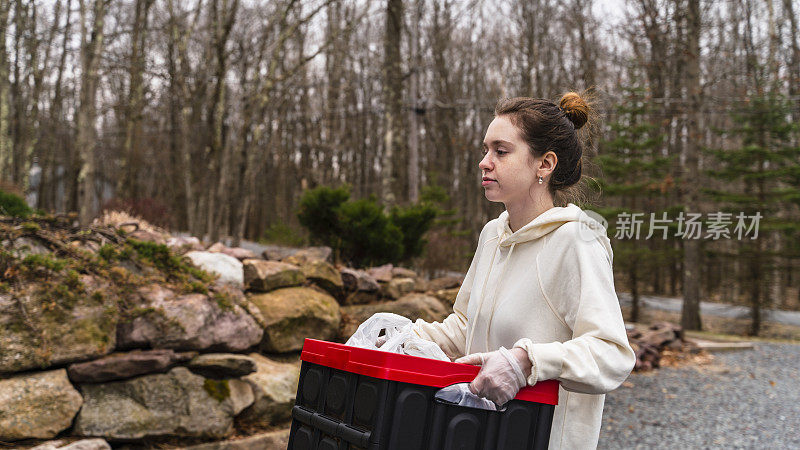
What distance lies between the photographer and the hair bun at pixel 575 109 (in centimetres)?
184

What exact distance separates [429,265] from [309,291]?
763 centimetres

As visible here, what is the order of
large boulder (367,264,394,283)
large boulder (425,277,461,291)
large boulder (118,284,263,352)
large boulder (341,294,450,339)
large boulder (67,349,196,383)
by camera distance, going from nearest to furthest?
large boulder (67,349,196,383) < large boulder (118,284,263,352) < large boulder (341,294,450,339) < large boulder (367,264,394,283) < large boulder (425,277,461,291)

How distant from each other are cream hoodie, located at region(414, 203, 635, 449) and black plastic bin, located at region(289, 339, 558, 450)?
0.10 metres

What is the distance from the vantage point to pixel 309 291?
6211mm

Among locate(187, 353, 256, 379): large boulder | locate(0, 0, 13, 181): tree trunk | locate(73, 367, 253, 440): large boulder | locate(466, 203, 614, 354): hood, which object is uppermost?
locate(0, 0, 13, 181): tree trunk

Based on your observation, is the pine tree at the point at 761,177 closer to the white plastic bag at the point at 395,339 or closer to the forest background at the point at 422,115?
the forest background at the point at 422,115

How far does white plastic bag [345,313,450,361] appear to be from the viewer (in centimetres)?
156

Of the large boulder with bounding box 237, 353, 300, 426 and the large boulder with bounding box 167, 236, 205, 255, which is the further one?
the large boulder with bounding box 167, 236, 205, 255

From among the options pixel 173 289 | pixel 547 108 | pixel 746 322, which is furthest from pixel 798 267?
pixel 547 108

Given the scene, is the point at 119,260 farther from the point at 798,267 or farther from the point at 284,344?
the point at 798,267

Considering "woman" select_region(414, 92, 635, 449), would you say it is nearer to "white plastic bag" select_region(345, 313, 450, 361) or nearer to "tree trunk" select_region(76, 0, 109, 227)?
"white plastic bag" select_region(345, 313, 450, 361)

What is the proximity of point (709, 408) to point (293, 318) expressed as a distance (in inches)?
197

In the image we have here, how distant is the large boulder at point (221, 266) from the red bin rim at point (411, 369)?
4497 millimetres

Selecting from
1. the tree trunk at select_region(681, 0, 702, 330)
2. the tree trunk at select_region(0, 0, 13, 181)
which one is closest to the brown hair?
the tree trunk at select_region(681, 0, 702, 330)
